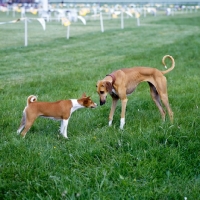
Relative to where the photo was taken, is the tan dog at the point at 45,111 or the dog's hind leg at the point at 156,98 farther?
the dog's hind leg at the point at 156,98

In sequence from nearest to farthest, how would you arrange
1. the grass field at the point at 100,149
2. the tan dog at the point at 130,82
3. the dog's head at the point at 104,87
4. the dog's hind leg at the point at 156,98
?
1. the grass field at the point at 100,149
2. the dog's head at the point at 104,87
3. the tan dog at the point at 130,82
4. the dog's hind leg at the point at 156,98

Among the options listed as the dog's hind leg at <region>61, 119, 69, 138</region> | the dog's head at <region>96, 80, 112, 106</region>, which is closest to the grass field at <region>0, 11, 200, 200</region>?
the dog's hind leg at <region>61, 119, 69, 138</region>

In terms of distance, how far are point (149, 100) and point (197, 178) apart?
131 inches

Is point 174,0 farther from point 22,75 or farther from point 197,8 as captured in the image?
point 22,75

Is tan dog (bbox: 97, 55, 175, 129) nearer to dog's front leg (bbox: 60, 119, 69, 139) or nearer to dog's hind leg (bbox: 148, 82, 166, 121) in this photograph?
dog's hind leg (bbox: 148, 82, 166, 121)

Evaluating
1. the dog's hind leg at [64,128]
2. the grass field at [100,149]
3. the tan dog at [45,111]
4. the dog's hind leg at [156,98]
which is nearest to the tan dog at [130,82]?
the dog's hind leg at [156,98]

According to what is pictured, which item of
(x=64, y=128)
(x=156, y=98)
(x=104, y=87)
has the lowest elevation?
(x=64, y=128)

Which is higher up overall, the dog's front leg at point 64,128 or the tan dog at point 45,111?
the tan dog at point 45,111

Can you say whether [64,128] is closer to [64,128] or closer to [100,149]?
[64,128]

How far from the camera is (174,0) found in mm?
67812

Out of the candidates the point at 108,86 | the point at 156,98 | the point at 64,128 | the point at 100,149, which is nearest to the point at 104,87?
the point at 108,86

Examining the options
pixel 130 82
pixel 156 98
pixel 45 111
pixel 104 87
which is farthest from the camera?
pixel 156 98

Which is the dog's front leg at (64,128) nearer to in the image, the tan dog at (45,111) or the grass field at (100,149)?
the tan dog at (45,111)

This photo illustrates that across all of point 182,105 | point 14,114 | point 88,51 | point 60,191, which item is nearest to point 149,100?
point 182,105
